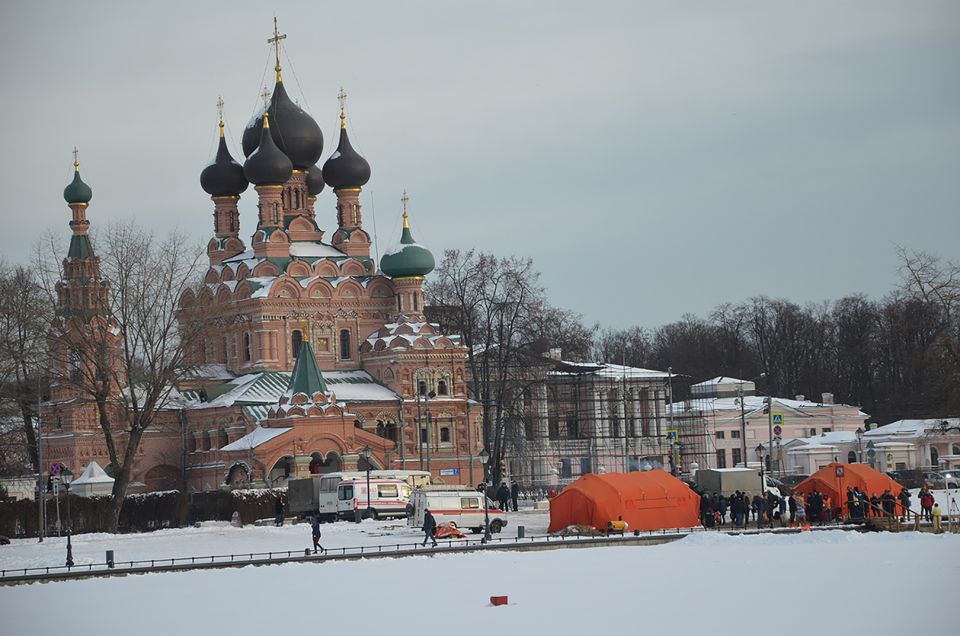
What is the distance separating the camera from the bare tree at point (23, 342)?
169 ft

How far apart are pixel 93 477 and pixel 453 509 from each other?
2181cm

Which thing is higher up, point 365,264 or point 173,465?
point 365,264

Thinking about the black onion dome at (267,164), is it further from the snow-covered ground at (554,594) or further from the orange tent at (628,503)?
the snow-covered ground at (554,594)

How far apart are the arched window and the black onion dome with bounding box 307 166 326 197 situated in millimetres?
7773

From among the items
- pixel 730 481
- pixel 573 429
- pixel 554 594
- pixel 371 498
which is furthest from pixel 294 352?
pixel 554 594

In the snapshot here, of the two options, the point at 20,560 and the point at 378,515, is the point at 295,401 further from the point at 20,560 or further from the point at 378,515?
the point at 20,560

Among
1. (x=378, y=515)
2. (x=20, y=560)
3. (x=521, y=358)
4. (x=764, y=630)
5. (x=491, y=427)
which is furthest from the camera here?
(x=491, y=427)

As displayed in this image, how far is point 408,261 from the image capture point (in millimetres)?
71500

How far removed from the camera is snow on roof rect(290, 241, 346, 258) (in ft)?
239

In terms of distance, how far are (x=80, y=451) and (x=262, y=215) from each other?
44.3 feet

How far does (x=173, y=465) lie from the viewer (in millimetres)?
67125

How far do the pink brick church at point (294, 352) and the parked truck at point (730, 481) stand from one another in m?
19.2

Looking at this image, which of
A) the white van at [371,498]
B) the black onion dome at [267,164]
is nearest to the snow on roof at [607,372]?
the black onion dome at [267,164]

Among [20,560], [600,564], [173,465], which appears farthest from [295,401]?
[600,564]
